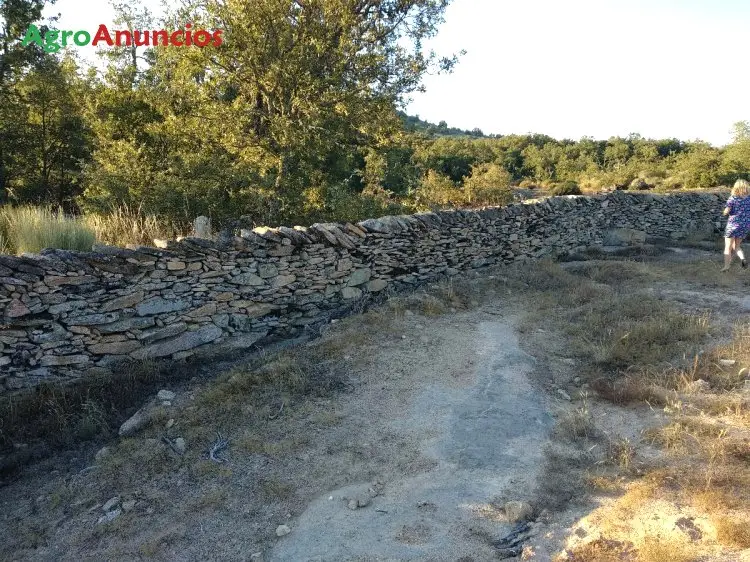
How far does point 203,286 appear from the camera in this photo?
233 inches

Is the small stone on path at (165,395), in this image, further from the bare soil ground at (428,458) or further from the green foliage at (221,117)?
the green foliage at (221,117)

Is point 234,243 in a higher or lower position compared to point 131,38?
lower

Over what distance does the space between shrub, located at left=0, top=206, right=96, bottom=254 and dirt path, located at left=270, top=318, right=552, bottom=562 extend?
422cm

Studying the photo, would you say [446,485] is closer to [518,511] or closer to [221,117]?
[518,511]

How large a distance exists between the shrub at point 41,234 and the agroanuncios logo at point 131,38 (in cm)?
399

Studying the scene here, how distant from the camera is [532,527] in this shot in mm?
3182

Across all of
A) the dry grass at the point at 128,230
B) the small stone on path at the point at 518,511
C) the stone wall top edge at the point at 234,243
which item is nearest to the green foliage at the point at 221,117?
the dry grass at the point at 128,230

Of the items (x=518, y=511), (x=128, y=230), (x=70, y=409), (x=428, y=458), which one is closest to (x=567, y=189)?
(x=128, y=230)

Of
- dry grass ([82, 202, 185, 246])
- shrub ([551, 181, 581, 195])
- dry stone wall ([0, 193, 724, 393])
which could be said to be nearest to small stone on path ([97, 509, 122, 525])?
dry stone wall ([0, 193, 724, 393])

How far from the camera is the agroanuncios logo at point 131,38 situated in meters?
8.28

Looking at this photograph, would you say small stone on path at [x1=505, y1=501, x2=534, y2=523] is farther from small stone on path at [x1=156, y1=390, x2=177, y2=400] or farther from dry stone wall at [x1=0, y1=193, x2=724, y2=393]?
dry stone wall at [x1=0, y1=193, x2=724, y2=393]

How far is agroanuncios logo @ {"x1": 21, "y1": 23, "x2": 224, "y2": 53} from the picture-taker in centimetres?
828

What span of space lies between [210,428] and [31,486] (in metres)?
1.40

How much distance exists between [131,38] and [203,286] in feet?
27.0
